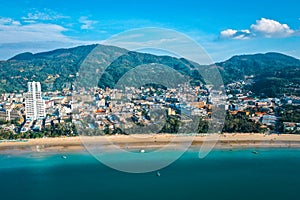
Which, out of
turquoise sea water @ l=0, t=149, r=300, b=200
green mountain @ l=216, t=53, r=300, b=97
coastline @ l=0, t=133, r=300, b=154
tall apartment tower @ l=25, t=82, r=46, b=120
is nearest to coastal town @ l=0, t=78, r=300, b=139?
tall apartment tower @ l=25, t=82, r=46, b=120

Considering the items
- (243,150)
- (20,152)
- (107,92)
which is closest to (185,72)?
(107,92)

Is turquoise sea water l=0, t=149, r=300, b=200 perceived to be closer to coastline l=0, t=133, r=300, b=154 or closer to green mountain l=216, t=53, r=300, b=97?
coastline l=0, t=133, r=300, b=154

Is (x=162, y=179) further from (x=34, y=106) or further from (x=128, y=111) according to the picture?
(x=34, y=106)

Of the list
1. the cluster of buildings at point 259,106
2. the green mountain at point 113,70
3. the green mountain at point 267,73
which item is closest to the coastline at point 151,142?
the cluster of buildings at point 259,106

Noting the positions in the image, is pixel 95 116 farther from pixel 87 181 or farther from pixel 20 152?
pixel 87 181

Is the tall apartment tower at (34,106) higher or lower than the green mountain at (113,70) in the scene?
lower

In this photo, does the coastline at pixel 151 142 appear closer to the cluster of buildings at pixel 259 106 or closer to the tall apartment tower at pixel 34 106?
the cluster of buildings at pixel 259 106
